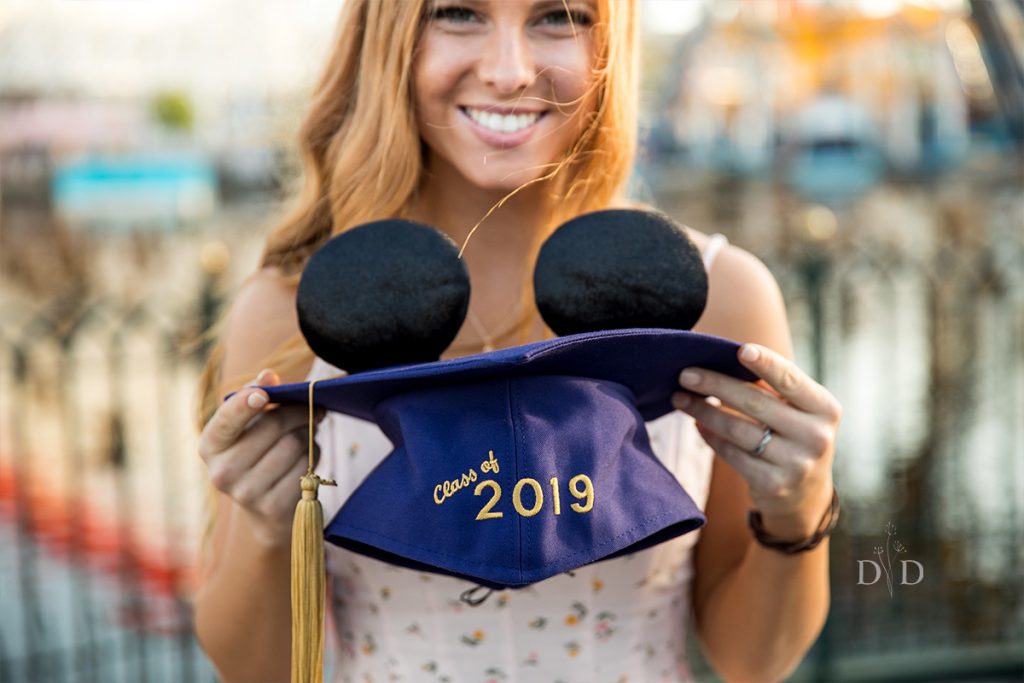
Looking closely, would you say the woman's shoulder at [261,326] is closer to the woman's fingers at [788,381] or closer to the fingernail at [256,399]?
the fingernail at [256,399]

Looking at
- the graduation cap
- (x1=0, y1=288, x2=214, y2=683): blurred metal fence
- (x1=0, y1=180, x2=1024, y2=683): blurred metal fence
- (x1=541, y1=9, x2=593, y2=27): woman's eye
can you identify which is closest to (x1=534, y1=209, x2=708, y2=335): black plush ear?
the graduation cap

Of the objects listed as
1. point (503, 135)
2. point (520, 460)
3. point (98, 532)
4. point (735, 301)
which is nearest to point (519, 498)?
point (520, 460)

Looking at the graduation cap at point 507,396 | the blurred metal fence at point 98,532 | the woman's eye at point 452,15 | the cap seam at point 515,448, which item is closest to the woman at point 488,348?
the woman's eye at point 452,15

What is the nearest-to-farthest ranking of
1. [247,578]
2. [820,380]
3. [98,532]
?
1. [247,578]
2. [820,380]
3. [98,532]

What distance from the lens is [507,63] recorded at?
1395 millimetres

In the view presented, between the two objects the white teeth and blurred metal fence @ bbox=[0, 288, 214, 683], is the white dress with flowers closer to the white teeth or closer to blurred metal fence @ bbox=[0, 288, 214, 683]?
the white teeth

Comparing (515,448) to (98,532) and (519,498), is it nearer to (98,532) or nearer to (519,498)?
(519,498)

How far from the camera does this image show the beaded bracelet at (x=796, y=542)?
4.90 feet

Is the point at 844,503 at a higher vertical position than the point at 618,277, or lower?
lower

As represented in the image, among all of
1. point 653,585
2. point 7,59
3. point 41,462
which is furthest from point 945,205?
point 7,59

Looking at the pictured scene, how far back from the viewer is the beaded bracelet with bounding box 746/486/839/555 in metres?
1.49

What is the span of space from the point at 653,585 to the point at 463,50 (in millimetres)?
887

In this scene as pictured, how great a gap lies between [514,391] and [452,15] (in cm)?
59

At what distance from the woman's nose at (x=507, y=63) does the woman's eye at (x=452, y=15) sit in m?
0.05
